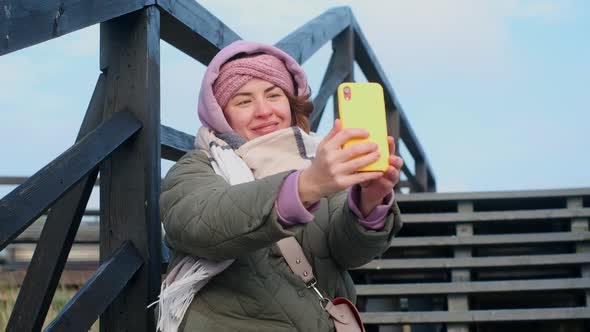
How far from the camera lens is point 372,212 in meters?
1.99

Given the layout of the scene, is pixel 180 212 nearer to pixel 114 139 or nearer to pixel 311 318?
pixel 311 318

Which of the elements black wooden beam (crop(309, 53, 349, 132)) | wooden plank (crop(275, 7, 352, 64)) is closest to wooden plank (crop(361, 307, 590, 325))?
black wooden beam (crop(309, 53, 349, 132))

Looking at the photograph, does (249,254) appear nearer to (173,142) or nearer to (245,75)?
(245,75)

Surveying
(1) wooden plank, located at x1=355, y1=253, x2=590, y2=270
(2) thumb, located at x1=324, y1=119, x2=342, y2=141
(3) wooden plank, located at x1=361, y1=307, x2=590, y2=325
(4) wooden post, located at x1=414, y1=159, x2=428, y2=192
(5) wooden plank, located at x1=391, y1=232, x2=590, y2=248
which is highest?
(4) wooden post, located at x1=414, y1=159, x2=428, y2=192

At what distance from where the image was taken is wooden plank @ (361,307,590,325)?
4.14 meters

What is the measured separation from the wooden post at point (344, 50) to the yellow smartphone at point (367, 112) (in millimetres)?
4201

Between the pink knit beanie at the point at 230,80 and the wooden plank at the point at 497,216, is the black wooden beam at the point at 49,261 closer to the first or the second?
the pink knit beanie at the point at 230,80

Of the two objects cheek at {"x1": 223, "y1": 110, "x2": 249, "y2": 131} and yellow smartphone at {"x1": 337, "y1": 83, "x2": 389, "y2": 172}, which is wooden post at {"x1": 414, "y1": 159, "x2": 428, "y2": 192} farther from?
yellow smartphone at {"x1": 337, "y1": 83, "x2": 389, "y2": 172}

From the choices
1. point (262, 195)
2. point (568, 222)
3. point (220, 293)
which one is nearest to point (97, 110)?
point (220, 293)

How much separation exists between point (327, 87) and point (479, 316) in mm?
1886

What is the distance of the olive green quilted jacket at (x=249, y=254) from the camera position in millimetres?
1853

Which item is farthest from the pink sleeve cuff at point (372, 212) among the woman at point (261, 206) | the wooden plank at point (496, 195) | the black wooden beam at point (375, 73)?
the black wooden beam at point (375, 73)

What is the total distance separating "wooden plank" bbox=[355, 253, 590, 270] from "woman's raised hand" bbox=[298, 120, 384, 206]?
9.16 ft

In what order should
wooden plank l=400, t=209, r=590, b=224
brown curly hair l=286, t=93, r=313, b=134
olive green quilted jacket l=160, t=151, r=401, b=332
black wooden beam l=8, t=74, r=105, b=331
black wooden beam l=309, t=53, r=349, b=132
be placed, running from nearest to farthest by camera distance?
1. olive green quilted jacket l=160, t=151, r=401, b=332
2. brown curly hair l=286, t=93, r=313, b=134
3. black wooden beam l=8, t=74, r=105, b=331
4. wooden plank l=400, t=209, r=590, b=224
5. black wooden beam l=309, t=53, r=349, b=132
